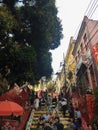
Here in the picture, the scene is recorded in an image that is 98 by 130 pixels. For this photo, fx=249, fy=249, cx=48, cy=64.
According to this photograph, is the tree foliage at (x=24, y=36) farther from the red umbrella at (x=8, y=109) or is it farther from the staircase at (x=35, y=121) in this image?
the red umbrella at (x=8, y=109)

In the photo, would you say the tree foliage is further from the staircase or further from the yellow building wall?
the yellow building wall

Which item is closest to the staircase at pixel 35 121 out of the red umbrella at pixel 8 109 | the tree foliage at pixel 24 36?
the tree foliage at pixel 24 36

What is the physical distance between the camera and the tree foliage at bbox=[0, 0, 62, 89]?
19969 mm

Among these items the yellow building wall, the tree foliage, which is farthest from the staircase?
the yellow building wall

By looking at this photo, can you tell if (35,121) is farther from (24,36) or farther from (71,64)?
(71,64)

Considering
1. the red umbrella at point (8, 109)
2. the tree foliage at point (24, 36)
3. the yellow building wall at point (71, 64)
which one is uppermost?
the yellow building wall at point (71, 64)

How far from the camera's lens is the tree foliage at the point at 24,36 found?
19969 mm

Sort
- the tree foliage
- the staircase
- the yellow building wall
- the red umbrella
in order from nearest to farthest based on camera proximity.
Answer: the red umbrella
the staircase
the tree foliage
the yellow building wall

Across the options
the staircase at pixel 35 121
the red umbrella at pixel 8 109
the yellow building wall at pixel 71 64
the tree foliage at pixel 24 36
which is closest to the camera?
the red umbrella at pixel 8 109

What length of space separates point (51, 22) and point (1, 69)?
6688 millimetres

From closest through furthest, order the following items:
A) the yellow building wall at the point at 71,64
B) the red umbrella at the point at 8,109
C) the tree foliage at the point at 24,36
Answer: the red umbrella at the point at 8,109 < the tree foliage at the point at 24,36 < the yellow building wall at the point at 71,64

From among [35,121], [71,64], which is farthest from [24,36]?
[71,64]

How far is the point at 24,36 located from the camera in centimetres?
2300

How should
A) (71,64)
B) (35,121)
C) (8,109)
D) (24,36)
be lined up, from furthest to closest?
(71,64), (24,36), (35,121), (8,109)
